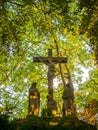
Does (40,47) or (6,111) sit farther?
(40,47)

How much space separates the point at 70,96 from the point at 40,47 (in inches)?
761

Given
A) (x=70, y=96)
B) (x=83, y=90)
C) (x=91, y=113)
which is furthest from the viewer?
(x=83, y=90)

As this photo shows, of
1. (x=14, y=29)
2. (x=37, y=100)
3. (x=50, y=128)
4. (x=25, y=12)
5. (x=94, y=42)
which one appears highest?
(x=25, y=12)

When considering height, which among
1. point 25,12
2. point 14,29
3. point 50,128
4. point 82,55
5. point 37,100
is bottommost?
point 50,128

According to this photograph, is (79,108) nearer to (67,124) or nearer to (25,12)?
(25,12)

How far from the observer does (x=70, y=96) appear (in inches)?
528

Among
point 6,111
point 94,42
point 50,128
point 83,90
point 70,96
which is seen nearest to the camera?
point 6,111

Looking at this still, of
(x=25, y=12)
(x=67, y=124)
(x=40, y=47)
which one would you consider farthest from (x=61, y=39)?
(x=67, y=124)

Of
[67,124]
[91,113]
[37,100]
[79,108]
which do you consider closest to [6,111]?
[67,124]

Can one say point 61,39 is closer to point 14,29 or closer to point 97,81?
point 97,81

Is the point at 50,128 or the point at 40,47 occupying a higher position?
the point at 40,47

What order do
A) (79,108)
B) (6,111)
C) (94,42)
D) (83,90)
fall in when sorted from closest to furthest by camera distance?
1. (6,111)
2. (94,42)
3. (79,108)
4. (83,90)

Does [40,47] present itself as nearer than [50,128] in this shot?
A: No

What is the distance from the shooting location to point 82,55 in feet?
105
